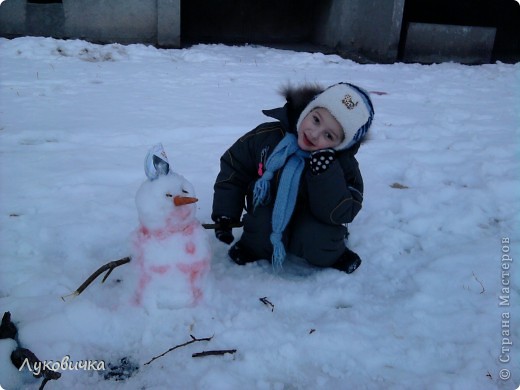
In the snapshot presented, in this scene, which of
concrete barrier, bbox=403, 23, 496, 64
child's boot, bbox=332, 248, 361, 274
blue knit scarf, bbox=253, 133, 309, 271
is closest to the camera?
blue knit scarf, bbox=253, 133, 309, 271

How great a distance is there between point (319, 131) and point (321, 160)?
0.38 feet

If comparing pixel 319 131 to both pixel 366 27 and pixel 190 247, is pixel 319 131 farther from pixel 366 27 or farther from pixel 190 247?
pixel 366 27

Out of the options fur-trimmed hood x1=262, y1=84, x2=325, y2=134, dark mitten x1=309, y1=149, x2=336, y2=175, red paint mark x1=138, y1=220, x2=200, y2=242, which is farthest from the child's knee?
red paint mark x1=138, y1=220, x2=200, y2=242

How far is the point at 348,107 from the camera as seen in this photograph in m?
1.81

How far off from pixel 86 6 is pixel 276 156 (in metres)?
6.17

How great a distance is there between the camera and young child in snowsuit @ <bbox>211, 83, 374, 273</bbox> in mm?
1838

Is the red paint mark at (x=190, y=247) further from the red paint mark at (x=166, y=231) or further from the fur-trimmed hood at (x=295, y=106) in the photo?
the fur-trimmed hood at (x=295, y=106)

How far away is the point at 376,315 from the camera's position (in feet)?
5.81

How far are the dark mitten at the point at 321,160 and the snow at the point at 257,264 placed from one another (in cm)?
48

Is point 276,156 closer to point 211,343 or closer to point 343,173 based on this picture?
point 343,173

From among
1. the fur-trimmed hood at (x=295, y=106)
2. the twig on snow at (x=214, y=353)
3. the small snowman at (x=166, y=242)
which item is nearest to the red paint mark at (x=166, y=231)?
the small snowman at (x=166, y=242)

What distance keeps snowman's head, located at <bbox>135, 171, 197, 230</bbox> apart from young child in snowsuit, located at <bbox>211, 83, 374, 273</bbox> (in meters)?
0.45

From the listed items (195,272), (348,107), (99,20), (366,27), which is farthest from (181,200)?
(366,27)

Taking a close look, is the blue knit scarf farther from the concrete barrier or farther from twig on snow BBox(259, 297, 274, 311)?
the concrete barrier
